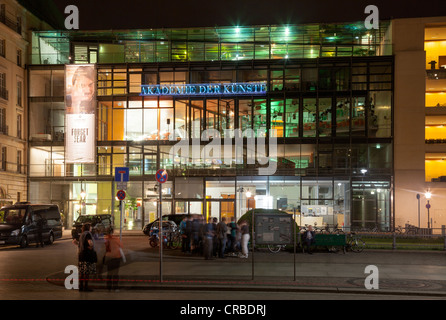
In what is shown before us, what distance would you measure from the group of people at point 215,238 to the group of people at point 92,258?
7619mm

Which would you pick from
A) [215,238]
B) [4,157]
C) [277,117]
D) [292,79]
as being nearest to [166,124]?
[277,117]

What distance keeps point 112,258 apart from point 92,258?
36.9 inches

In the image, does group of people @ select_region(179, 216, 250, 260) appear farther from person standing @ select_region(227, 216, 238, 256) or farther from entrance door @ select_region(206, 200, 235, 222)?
entrance door @ select_region(206, 200, 235, 222)

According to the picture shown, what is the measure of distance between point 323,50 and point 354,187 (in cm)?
1290

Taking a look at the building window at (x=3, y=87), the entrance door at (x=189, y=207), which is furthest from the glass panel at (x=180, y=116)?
the building window at (x=3, y=87)

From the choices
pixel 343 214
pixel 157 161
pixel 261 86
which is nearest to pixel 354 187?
pixel 343 214

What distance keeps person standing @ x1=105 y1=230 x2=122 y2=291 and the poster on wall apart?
3344cm

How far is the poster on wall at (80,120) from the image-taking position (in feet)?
150

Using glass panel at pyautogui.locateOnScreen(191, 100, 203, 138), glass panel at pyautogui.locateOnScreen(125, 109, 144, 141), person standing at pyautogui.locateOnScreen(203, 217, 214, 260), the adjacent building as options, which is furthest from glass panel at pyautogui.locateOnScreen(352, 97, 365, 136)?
the adjacent building

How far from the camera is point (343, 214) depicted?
41.6 meters

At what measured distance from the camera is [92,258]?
13.9 metres

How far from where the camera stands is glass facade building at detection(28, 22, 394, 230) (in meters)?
42.4

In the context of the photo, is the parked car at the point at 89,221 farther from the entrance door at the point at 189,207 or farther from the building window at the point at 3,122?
the building window at the point at 3,122

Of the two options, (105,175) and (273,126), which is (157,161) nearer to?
(105,175)
